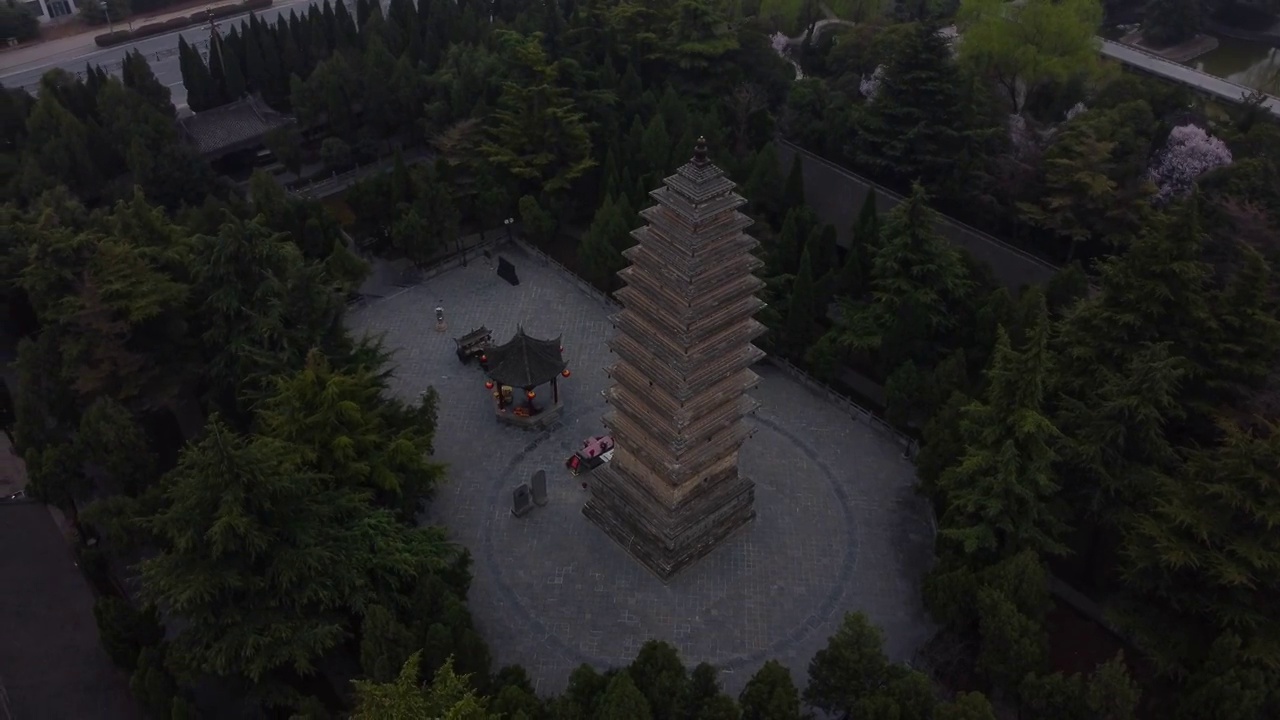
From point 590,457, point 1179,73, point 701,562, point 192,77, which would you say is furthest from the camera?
point 1179,73

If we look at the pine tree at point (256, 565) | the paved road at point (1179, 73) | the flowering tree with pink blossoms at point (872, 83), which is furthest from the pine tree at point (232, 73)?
the paved road at point (1179, 73)

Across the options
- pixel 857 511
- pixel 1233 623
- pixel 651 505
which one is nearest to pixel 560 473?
pixel 651 505

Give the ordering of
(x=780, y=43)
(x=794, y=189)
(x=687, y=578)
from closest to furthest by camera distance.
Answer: (x=687, y=578) < (x=794, y=189) < (x=780, y=43)

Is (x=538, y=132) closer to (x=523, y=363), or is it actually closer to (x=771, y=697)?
(x=523, y=363)

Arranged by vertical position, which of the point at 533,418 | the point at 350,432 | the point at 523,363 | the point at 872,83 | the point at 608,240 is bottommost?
the point at 533,418

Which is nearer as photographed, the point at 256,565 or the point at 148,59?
the point at 256,565

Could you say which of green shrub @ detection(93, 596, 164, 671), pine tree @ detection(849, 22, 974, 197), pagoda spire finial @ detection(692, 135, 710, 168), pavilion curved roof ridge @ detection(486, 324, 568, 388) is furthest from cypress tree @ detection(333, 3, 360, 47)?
green shrub @ detection(93, 596, 164, 671)

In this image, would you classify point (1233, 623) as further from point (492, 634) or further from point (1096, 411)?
point (492, 634)

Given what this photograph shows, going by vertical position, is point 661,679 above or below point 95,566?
above

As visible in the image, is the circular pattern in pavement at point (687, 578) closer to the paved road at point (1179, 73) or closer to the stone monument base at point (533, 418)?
the stone monument base at point (533, 418)

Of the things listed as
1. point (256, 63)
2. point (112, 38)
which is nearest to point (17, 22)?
point (112, 38)
